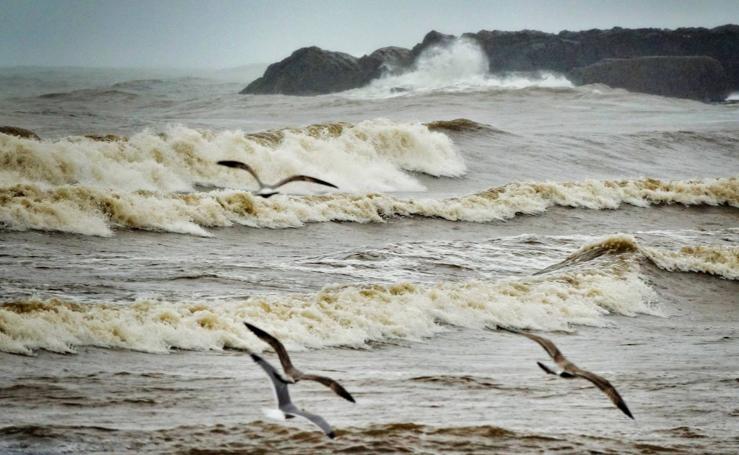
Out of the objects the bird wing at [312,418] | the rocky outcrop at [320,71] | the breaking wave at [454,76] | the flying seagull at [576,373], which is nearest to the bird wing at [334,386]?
the bird wing at [312,418]

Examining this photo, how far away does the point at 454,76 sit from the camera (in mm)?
76000

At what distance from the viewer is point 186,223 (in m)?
18.6

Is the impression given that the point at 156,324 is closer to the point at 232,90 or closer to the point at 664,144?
the point at 664,144

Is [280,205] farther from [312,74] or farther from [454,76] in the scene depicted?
[454,76]

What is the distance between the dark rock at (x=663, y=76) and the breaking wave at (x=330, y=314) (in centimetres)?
6352

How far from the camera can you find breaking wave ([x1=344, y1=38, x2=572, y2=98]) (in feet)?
228

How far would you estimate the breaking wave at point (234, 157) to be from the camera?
21.6 metres

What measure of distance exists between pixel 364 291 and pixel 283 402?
23.7 ft

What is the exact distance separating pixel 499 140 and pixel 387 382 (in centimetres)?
2850

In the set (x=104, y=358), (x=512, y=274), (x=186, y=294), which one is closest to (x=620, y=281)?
(x=512, y=274)

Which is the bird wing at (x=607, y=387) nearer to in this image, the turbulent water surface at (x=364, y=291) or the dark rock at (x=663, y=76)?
the turbulent water surface at (x=364, y=291)

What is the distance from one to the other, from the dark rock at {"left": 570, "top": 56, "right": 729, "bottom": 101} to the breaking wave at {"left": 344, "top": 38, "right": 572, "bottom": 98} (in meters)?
2.68

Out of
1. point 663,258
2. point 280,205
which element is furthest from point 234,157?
point 663,258

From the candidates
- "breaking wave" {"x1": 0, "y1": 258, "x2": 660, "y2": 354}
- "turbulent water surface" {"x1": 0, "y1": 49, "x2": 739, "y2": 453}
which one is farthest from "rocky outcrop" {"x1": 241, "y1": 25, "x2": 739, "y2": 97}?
"breaking wave" {"x1": 0, "y1": 258, "x2": 660, "y2": 354}
